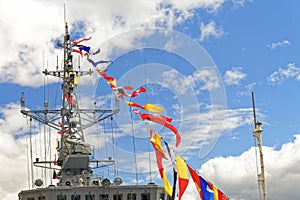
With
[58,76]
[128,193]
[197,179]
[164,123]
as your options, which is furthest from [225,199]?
[58,76]

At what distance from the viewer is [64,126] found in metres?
39.3

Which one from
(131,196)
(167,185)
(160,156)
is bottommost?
(167,185)

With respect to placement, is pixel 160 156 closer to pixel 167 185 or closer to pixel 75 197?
pixel 167 185

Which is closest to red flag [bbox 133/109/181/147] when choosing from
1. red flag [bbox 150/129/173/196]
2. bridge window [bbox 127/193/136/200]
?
red flag [bbox 150/129/173/196]

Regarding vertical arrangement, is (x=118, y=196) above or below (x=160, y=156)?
below

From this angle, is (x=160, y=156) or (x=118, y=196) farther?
(x=118, y=196)

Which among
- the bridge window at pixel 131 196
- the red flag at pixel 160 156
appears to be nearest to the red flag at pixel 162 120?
the red flag at pixel 160 156

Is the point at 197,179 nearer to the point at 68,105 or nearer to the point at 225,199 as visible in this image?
the point at 225,199

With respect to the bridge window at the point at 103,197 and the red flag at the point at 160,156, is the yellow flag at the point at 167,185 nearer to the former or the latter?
the red flag at the point at 160,156

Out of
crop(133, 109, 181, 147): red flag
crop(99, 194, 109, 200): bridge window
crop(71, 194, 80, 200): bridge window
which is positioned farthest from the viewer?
crop(99, 194, 109, 200): bridge window

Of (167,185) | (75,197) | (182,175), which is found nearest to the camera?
(182,175)

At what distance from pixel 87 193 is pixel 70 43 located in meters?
13.3

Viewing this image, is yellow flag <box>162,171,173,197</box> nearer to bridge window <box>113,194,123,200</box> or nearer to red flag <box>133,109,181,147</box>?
red flag <box>133,109,181,147</box>

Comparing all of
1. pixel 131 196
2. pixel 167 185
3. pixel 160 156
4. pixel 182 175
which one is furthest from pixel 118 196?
pixel 182 175
